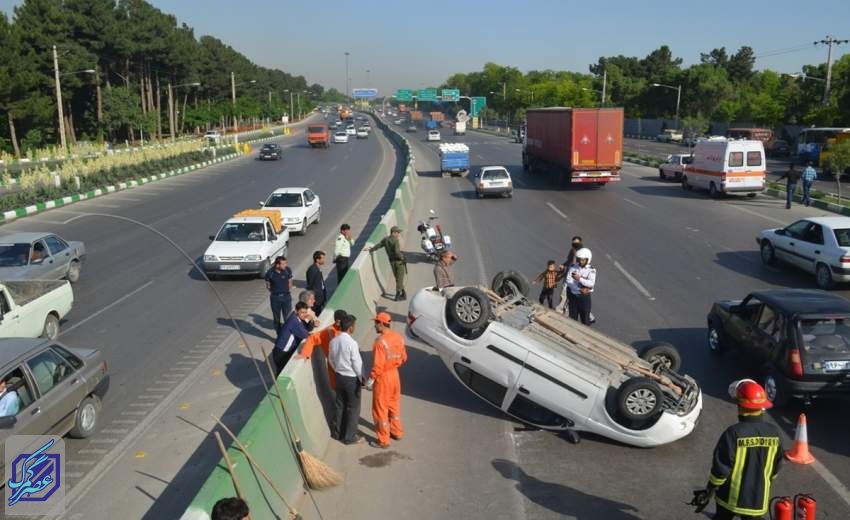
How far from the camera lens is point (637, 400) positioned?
7.34 metres

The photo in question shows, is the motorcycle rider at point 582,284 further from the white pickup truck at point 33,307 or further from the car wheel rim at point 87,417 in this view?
the white pickup truck at point 33,307

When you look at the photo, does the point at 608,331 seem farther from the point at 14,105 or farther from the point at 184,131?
the point at 184,131

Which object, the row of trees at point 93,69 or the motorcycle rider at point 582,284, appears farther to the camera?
the row of trees at point 93,69

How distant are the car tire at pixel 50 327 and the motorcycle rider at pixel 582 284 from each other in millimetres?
8736

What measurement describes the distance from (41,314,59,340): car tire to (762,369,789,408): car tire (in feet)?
36.1

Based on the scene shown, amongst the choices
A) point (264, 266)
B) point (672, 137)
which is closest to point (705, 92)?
point (672, 137)

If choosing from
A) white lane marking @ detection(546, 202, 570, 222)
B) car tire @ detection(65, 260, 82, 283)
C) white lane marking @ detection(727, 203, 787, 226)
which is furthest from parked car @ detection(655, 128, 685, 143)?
car tire @ detection(65, 260, 82, 283)

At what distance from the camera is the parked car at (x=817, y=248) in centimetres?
1407

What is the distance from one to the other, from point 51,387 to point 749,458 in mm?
7086

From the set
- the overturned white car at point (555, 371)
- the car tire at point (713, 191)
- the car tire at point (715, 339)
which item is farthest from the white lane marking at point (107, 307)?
the car tire at point (713, 191)

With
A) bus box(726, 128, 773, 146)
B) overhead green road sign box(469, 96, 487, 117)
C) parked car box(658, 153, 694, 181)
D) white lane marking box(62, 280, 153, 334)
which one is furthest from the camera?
overhead green road sign box(469, 96, 487, 117)

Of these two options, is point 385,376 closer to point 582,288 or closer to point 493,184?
point 582,288

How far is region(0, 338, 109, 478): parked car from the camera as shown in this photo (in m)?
7.22

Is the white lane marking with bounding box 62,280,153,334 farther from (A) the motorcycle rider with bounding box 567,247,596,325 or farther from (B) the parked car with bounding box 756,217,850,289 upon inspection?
(B) the parked car with bounding box 756,217,850,289
